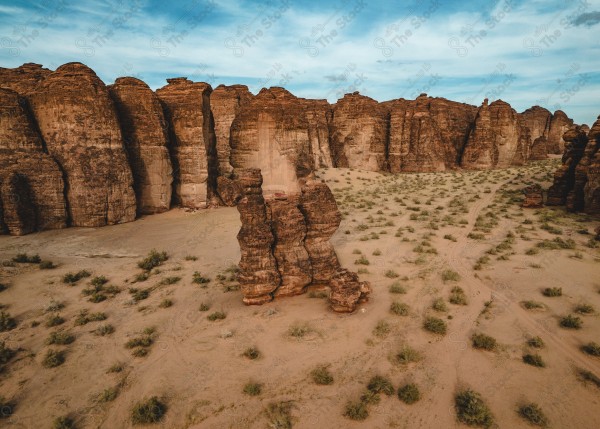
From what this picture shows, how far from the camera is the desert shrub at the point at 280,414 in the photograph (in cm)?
612

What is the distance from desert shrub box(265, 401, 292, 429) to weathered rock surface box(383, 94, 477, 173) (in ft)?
139

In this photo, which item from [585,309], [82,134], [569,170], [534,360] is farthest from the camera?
[569,170]

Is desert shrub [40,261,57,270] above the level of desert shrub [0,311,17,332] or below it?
above

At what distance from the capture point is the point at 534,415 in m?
5.93

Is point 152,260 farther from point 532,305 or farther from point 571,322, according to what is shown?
point 571,322

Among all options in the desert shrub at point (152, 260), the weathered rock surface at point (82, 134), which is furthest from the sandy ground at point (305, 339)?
the weathered rock surface at point (82, 134)

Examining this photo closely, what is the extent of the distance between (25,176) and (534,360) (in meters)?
24.2

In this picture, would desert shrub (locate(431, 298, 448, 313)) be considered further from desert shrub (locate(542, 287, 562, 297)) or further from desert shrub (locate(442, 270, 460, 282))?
desert shrub (locate(542, 287, 562, 297))

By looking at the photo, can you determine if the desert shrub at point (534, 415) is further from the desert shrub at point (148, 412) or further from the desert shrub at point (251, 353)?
the desert shrub at point (148, 412)

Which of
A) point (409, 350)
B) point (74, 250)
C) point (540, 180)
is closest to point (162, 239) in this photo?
point (74, 250)

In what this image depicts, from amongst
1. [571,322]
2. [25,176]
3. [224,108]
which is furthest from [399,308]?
[224,108]

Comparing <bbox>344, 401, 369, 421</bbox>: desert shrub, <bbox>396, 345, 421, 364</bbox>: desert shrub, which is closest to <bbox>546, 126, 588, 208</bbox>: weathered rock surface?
<bbox>396, 345, 421, 364</bbox>: desert shrub

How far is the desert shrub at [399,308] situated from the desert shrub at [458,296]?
174cm

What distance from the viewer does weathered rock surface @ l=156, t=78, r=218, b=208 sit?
76.4 ft
